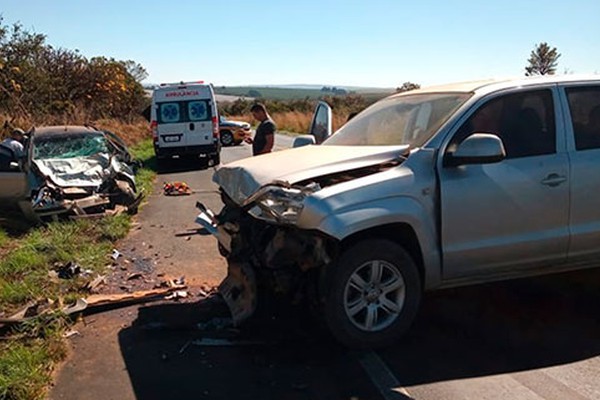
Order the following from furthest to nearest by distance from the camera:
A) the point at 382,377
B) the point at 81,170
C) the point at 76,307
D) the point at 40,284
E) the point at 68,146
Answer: the point at 68,146 → the point at 81,170 → the point at 40,284 → the point at 76,307 → the point at 382,377

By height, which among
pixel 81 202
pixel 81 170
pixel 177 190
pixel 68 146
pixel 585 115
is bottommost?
pixel 177 190

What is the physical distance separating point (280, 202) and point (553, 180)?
2140mm

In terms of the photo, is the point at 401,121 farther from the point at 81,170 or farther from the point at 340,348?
the point at 81,170

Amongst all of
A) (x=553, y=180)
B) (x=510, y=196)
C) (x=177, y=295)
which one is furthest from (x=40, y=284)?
(x=553, y=180)

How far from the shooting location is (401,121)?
17.2ft

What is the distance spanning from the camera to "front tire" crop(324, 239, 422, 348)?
415 cm

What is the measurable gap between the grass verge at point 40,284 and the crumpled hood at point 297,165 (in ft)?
5.99

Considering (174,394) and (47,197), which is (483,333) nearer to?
(174,394)

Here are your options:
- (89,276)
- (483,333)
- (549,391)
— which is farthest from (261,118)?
(549,391)

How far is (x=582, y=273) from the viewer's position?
229 inches

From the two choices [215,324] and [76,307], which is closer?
[215,324]

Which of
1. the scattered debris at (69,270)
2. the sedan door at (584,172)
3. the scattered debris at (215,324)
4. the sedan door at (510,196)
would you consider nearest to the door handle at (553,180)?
the sedan door at (510,196)

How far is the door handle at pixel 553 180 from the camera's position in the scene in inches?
180

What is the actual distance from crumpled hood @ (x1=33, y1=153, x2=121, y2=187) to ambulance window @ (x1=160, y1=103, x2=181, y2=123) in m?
7.57
